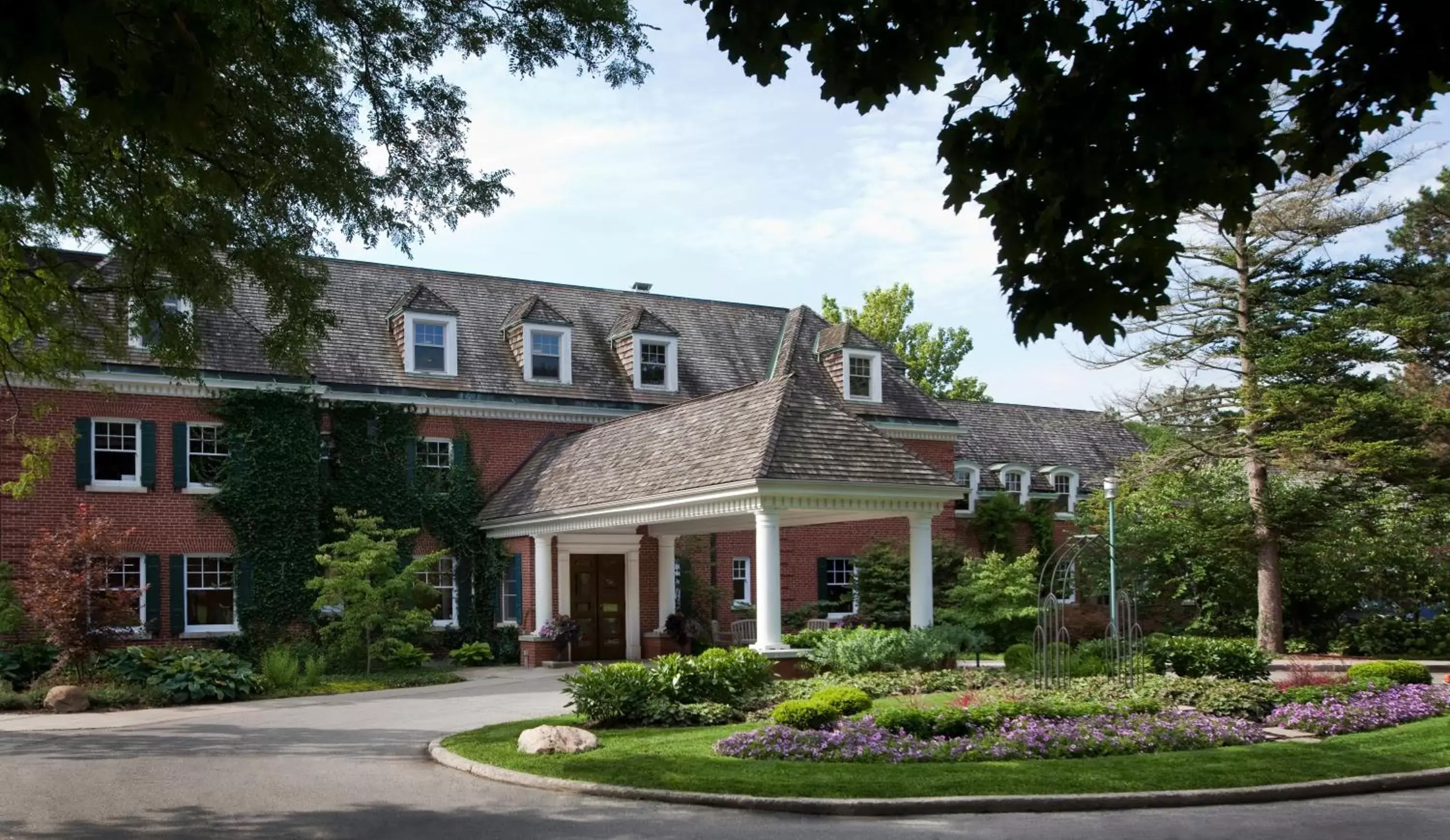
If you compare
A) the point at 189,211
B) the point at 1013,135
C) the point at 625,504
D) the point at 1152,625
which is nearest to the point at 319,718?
the point at 625,504

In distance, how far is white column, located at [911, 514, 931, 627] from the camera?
20469mm

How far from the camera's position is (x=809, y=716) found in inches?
537

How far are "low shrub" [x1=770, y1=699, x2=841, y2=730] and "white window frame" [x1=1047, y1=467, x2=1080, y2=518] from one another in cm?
2822

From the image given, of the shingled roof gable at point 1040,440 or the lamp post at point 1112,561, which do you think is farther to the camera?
the shingled roof gable at point 1040,440

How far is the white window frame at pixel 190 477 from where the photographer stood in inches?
1078

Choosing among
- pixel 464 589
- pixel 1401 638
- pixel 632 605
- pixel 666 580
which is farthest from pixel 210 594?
pixel 1401 638

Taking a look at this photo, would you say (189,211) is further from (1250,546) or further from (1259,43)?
(1250,546)

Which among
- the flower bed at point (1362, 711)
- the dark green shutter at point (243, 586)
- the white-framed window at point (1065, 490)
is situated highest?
the white-framed window at point (1065, 490)

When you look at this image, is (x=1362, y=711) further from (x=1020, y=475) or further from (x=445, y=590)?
(x=1020, y=475)

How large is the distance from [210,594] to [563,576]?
24.3 feet

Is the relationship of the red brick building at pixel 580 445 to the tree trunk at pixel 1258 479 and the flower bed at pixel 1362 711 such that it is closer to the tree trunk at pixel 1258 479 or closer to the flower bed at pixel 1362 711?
the flower bed at pixel 1362 711

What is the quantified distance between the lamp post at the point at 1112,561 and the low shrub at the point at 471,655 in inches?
518

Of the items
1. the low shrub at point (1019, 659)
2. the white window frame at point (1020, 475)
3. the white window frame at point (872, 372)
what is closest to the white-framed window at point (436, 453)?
the white window frame at point (872, 372)

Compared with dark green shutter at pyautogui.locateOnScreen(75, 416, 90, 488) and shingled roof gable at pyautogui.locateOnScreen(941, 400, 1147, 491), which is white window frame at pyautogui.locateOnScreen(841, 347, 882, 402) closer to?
shingled roof gable at pyautogui.locateOnScreen(941, 400, 1147, 491)
